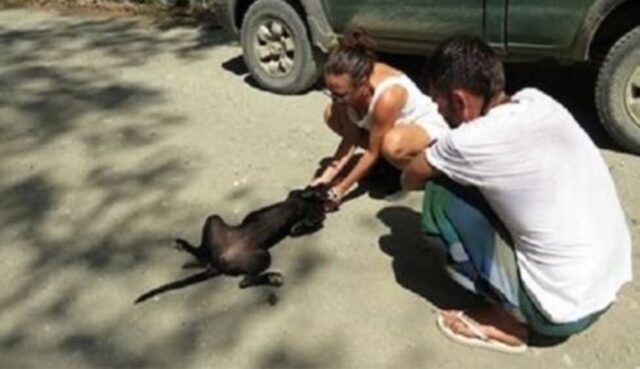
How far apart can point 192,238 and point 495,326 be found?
4.82ft

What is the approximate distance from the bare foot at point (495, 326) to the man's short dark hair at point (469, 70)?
0.84m

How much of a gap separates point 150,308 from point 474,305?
1.27 metres

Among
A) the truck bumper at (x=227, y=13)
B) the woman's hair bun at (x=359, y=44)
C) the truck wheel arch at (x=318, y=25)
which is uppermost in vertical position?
the woman's hair bun at (x=359, y=44)

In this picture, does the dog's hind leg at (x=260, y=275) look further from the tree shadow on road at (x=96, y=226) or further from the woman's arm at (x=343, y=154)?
the woman's arm at (x=343, y=154)

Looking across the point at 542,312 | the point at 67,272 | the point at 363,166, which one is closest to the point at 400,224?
the point at 363,166

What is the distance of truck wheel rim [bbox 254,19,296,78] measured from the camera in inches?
215

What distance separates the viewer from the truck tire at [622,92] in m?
4.18

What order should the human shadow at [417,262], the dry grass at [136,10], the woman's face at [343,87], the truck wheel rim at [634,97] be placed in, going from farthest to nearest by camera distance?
the dry grass at [136,10] → the truck wheel rim at [634,97] → the woman's face at [343,87] → the human shadow at [417,262]

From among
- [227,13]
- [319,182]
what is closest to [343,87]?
[319,182]

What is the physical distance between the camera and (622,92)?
4258 millimetres

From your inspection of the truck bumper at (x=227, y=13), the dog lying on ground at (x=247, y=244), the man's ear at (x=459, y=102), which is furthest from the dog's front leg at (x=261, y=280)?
the truck bumper at (x=227, y=13)

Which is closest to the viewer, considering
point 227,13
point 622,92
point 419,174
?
point 419,174

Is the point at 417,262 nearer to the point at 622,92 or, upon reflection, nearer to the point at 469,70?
the point at 469,70

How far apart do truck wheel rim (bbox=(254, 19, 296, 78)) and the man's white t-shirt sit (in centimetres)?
275
